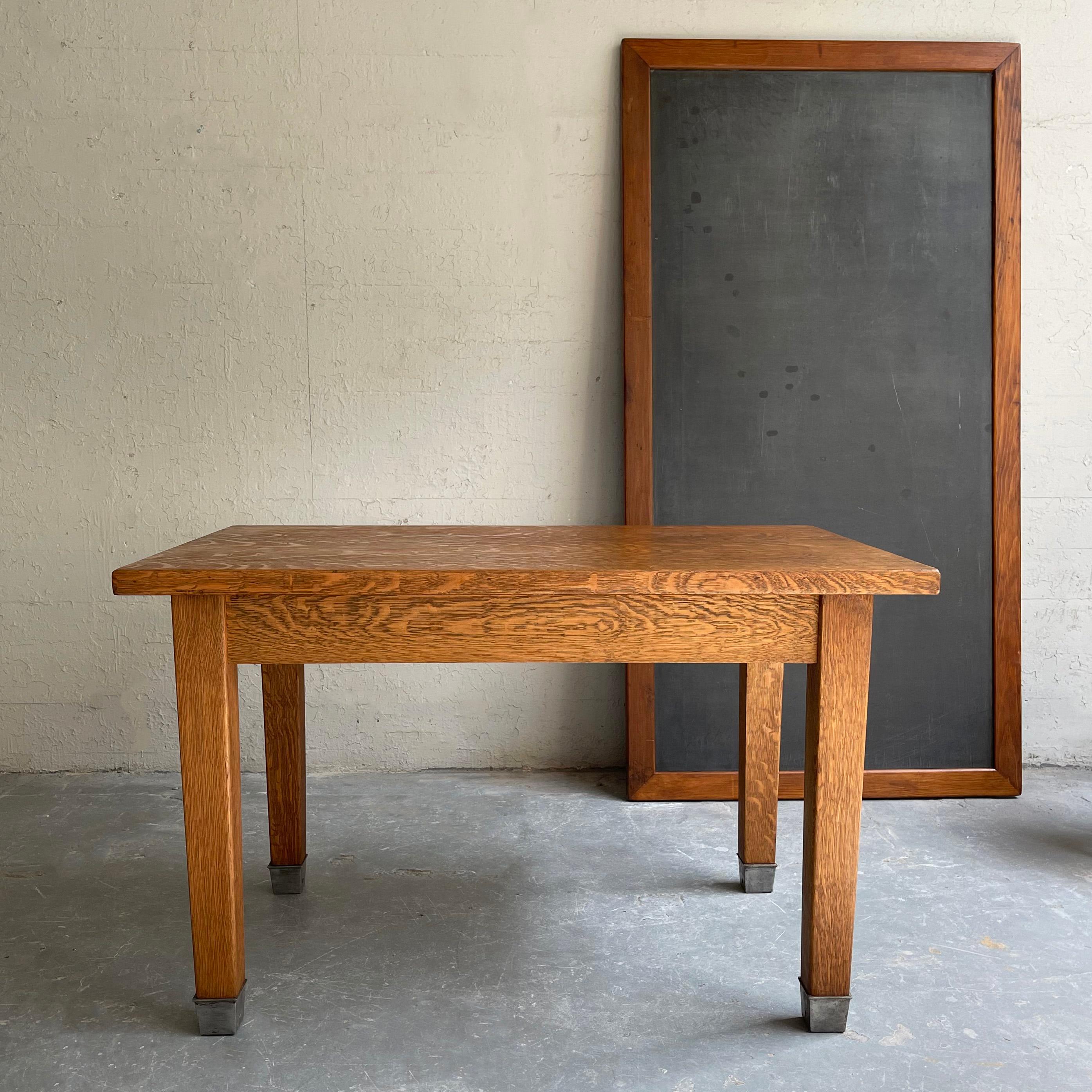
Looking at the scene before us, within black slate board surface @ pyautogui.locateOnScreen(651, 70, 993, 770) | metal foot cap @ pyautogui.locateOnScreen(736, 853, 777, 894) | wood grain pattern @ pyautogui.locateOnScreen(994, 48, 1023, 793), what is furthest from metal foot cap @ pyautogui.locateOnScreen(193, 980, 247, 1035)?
wood grain pattern @ pyautogui.locateOnScreen(994, 48, 1023, 793)

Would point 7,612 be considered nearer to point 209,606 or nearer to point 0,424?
point 0,424

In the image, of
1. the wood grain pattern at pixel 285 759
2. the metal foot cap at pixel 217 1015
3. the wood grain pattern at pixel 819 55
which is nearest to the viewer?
the metal foot cap at pixel 217 1015

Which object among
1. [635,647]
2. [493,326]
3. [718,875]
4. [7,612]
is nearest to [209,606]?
[635,647]

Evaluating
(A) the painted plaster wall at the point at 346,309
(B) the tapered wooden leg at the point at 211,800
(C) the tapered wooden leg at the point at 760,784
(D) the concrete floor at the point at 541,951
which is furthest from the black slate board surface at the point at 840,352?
(B) the tapered wooden leg at the point at 211,800

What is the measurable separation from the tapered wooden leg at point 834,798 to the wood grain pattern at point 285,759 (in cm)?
120

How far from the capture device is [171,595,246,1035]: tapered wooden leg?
1779 mm

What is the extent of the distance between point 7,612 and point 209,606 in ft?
6.40

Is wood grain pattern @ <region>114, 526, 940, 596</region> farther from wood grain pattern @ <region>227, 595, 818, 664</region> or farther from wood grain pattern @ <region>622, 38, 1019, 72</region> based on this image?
wood grain pattern @ <region>622, 38, 1019, 72</region>

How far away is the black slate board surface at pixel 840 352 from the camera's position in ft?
10.4

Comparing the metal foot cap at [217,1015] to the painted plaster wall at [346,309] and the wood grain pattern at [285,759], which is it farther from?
the painted plaster wall at [346,309]

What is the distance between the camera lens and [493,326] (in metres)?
3.26

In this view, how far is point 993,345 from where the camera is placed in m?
3.22

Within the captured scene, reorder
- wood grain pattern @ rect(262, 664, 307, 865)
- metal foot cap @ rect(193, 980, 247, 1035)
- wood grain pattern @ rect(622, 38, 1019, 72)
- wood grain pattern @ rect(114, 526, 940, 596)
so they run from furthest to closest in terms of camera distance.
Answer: wood grain pattern @ rect(622, 38, 1019, 72)
wood grain pattern @ rect(262, 664, 307, 865)
metal foot cap @ rect(193, 980, 247, 1035)
wood grain pattern @ rect(114, 526, 940, 596)

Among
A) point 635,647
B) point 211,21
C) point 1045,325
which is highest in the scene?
point 211,21
